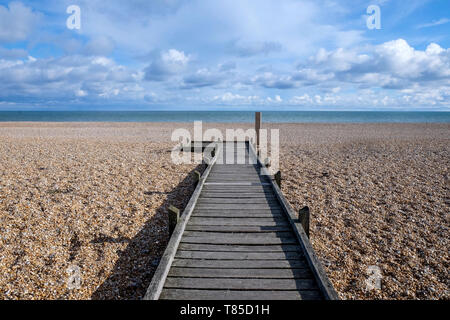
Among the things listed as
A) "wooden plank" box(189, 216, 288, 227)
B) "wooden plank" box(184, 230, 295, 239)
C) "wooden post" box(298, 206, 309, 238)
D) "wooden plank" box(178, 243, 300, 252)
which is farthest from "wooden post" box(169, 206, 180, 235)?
"wooden post" box(298, 206, 309, 238)

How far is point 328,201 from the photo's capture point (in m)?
7.72

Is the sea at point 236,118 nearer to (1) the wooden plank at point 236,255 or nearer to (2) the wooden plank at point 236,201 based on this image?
(2) the wooden plank at point 236,201

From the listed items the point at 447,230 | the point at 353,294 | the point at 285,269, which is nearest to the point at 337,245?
the point at 353,294

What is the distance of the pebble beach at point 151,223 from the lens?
4.32 meters

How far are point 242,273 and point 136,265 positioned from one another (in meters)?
2.02

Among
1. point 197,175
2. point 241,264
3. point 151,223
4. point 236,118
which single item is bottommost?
point 151,223

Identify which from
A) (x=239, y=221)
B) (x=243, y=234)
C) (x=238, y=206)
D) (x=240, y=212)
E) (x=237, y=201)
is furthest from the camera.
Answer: (x=237, y=201)

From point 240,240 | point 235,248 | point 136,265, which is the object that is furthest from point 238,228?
point 136,265

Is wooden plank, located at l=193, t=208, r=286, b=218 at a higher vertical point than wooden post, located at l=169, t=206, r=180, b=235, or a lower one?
lower

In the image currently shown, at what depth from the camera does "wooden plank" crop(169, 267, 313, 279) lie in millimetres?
3664

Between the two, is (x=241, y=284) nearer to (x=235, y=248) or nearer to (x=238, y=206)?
(x=235, y=248)

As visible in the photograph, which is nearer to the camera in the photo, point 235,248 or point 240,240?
point 235,248

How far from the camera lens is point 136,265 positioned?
15.3 ft

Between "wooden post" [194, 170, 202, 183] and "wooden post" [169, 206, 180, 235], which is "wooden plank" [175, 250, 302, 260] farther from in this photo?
Result: "wooden post" [194, 170, 202, 183]
